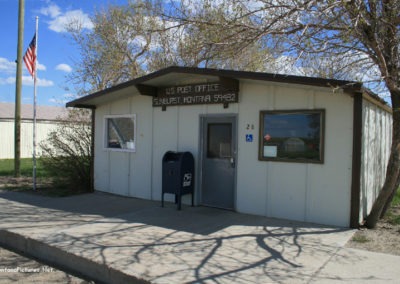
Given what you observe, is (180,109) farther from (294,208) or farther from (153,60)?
(153,60)

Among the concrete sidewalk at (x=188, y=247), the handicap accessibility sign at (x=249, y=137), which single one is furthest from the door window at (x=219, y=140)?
the concrete sidewalk at (x=188, y=247)

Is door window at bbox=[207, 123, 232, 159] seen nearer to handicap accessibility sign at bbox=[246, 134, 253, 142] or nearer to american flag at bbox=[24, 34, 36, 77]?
handicap accessibility sign at bbox=[246, 134, 253, 142]

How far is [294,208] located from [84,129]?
7.22 meters

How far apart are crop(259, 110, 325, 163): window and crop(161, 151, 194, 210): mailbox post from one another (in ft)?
5.30

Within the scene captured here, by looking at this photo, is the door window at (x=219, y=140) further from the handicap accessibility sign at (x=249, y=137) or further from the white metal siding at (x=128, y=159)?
the white metal siding at (x=128, y=159)

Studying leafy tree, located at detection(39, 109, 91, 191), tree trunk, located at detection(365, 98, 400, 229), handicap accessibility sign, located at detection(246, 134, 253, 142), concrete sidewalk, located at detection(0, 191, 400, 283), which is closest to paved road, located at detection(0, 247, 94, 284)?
concrete sidewalk, located at detection(0, 191, 400, 283)

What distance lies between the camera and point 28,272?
4.86m

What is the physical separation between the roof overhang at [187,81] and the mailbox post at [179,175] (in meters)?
1.66

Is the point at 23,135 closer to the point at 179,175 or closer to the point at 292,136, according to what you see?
the point at 179,175

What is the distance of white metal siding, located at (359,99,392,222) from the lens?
664 centimetres

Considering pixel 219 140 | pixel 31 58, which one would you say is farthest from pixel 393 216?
pixel 31 58

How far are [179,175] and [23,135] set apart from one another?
1994 centimetres

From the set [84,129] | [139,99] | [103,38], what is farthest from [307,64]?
[103,38]

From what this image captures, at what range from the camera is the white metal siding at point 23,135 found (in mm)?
23281
